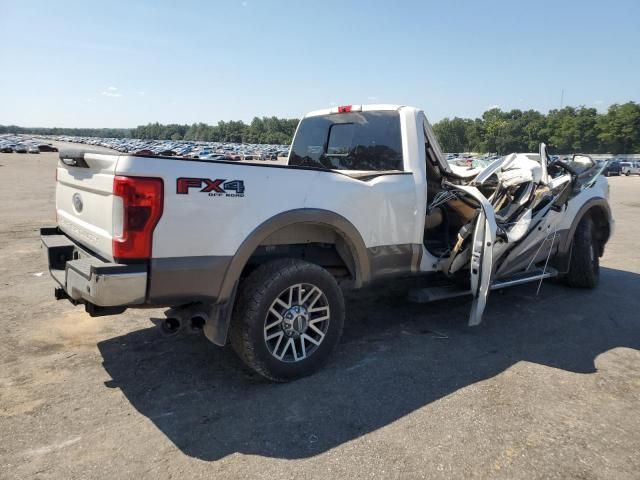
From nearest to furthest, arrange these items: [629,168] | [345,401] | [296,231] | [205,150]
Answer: [345,401], [296,231], [629,168], [205,150]

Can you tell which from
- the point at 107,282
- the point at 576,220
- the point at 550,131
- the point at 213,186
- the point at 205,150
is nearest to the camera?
the point at 107,282

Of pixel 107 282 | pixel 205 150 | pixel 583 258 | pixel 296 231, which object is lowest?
pixel 583 258

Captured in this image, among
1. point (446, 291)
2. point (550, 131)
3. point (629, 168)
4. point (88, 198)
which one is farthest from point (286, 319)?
point (550, 131)

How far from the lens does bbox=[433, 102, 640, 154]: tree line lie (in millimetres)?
93688

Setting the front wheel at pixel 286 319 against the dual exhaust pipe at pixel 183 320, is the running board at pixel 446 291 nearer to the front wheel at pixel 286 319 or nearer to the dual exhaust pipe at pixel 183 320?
the front wheel at pixel 286 319

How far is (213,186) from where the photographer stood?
122 inches

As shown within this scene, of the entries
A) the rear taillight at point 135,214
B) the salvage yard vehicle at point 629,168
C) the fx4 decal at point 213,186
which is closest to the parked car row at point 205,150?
the fx4 decal at point 213,186

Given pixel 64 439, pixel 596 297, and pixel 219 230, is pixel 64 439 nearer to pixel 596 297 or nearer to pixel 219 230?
pixel 219 230

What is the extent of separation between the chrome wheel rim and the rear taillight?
1012 millimetres

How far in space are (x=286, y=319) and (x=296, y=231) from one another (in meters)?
0.67

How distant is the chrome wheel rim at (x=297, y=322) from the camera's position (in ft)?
11.7

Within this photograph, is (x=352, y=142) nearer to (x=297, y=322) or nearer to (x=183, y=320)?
(x=297, y=322)

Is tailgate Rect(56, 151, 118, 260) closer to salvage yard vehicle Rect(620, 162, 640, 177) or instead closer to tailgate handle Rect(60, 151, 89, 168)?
tailgate handle Rect(60, 151, 89, 168)

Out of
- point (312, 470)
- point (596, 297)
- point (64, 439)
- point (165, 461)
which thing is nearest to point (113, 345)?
point (64, 439)
